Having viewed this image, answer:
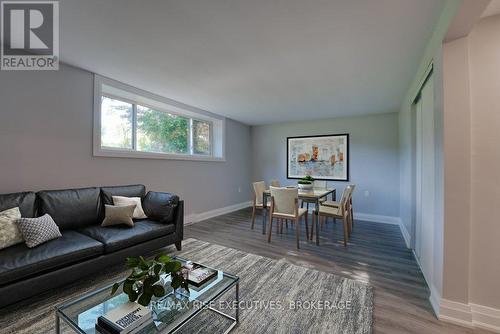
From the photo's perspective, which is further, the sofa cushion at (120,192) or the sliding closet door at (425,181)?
the sofa cushion at (120,192)

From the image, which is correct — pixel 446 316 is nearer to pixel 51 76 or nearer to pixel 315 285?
pixel 315 285

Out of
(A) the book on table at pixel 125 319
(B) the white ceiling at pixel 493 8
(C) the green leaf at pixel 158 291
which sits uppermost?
(B) the white ceiling at pixel 493 8

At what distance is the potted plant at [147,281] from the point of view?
1.19 meters

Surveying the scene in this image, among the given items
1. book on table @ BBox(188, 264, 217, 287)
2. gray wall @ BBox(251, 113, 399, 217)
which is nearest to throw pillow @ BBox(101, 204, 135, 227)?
book on table @ BBox(188, 264, 217, 287)

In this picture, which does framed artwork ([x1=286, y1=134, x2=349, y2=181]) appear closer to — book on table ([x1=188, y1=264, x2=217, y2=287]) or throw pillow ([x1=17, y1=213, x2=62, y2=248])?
book on table ([x1=188, y1=264, x2=217, y2=287])

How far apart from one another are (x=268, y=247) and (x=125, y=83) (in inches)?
124

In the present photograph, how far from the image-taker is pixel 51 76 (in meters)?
2.49

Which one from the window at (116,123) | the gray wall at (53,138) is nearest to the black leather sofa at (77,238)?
the gray wall at (53,138)

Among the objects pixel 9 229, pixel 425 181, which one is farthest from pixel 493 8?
pixel 9 229

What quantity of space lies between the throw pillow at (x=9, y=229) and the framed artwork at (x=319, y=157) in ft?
15.8

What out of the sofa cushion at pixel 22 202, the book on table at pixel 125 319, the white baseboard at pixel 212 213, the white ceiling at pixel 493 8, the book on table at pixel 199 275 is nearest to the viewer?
the book on table at pixel 125 319

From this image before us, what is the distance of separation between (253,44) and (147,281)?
7.00ft

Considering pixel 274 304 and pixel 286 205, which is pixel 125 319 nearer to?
pixel 274 304

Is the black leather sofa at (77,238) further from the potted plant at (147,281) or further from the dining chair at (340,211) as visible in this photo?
the dining chair at (340,211)
